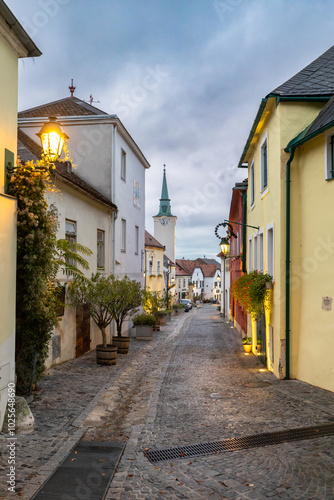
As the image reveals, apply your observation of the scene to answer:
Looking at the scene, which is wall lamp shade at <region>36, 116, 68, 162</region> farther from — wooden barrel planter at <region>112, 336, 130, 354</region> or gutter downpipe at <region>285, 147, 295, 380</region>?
wooden barrel planter at <region>112, 336, 130, 354</region>

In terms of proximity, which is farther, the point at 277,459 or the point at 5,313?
the point at 5,313

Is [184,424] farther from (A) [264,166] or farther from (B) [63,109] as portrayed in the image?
(B) [63,109]

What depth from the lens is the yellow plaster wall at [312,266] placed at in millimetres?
8953

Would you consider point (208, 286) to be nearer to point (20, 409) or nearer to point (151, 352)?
point (151, 352)

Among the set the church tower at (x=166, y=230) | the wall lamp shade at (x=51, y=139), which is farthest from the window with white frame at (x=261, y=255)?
the church tower at (x=166, y=230)

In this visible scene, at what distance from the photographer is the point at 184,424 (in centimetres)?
726

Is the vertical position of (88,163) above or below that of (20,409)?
above

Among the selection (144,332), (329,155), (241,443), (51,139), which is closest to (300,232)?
(329,155)

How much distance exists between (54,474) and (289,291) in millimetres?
6814

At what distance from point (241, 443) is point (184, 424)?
132 centimetres

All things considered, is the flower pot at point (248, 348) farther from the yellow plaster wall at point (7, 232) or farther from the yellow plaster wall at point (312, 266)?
the yellow plaster wall at point (7, 232)

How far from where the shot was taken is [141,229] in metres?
23.8

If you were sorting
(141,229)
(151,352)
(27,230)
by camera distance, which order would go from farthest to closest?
(141,229)
(151,352)
(27,230)

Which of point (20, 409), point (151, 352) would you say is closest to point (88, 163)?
point (151, 352)
